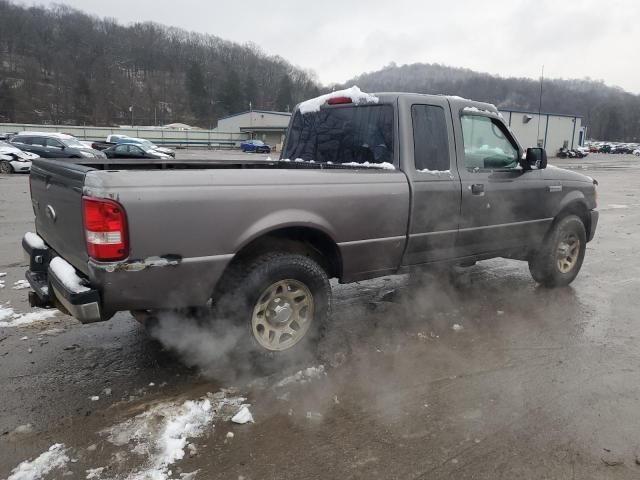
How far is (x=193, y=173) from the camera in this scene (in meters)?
2.96

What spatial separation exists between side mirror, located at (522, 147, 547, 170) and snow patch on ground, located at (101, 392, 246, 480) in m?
3.60

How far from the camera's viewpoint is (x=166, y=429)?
9.29ft

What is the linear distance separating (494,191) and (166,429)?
11.4 feet

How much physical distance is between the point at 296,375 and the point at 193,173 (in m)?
1.58

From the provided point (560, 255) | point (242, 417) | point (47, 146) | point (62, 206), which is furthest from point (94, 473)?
point (47, 146)

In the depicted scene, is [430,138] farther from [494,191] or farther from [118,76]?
[118,76]

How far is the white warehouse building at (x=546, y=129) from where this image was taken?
4900 cm

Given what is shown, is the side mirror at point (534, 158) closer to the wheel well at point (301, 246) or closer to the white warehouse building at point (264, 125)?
the wheel well at point (301, 246)

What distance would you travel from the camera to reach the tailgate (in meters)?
2.91

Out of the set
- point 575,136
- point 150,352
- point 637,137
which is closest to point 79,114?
point 575,136

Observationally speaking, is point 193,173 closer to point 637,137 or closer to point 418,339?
point 418,339

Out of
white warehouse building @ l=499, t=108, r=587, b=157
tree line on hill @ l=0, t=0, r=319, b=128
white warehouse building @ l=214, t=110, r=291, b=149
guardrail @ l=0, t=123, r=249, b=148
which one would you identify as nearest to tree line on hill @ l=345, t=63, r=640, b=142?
white warehouse building @ l=214, t=110, r=291, b=149

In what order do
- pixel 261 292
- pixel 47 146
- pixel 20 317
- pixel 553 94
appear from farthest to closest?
pixel 553 94
pixel 47 146
pixel 20 317
pixel 261 292

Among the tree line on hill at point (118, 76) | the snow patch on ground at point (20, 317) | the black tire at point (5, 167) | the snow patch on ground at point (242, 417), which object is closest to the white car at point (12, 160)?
the black tire at point (5, 167)
